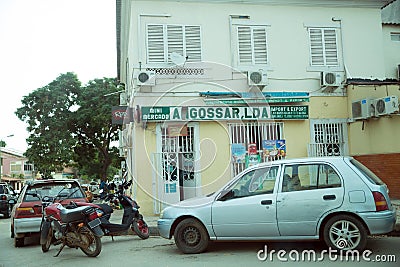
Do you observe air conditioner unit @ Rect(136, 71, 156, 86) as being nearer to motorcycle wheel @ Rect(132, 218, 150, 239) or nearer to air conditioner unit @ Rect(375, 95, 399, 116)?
motorcycle wheel @ Rect(132, 218, 150, 239)

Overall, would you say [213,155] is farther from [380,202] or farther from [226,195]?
[380,202]

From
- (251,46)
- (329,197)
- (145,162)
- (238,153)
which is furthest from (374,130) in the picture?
(329,197)

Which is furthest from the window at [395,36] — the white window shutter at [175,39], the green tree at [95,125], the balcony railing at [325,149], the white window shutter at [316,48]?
the green tree at [95,125]

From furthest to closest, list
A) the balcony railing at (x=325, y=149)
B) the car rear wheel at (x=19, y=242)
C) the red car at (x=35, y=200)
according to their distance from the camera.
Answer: the balcony railing at (x=325, y=149), the car rear wheel at (x=19, y=242), the red car at (x=35, y=200)

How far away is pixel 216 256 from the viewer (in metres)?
7.59

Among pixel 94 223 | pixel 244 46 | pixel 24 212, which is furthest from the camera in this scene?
pixel 244 46

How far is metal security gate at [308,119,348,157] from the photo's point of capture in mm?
13785

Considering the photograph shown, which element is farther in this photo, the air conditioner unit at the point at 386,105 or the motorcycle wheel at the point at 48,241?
the air conditioner unit at the point at 386,105

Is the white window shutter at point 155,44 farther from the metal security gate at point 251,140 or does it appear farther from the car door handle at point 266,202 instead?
the car door handle at point 266,202

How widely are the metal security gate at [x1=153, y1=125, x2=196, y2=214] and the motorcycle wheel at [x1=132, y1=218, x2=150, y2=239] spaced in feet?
9.52

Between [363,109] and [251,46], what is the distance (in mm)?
3841

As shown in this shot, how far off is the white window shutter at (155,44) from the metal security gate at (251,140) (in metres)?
2.90

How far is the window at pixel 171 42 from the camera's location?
1320 cm

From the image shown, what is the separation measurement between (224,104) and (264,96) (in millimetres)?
1245
